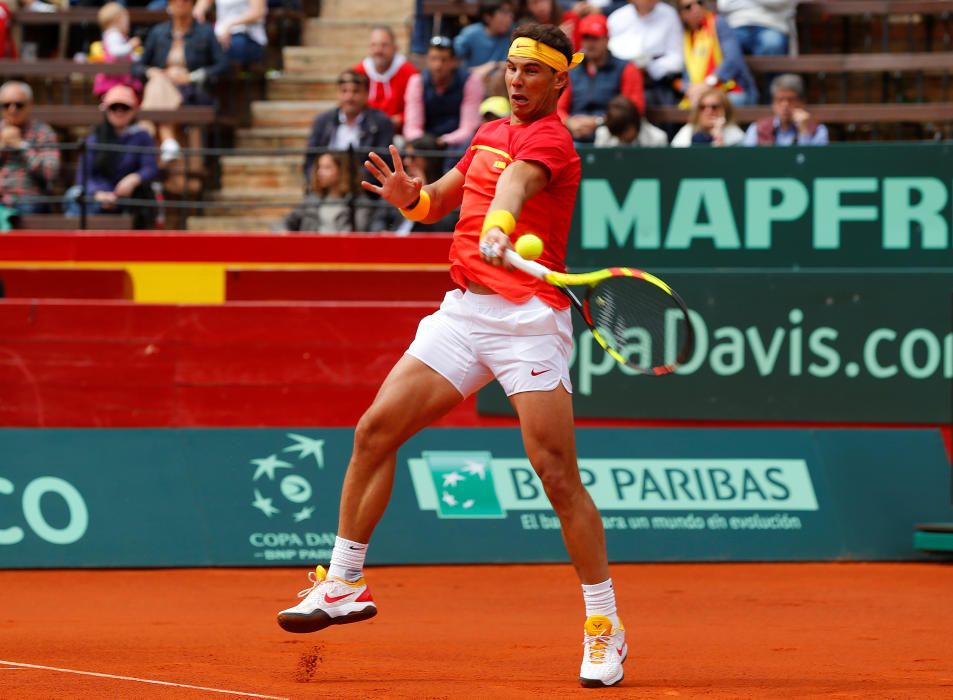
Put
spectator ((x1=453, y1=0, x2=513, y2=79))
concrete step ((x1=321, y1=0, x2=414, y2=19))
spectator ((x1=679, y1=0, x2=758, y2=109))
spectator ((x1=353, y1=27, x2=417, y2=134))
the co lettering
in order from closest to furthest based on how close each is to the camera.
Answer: the co lettering < spectator ((x1=679, y1=0, x2=758, y2=109)) < spectator ((x1=353, y1=27, x2=417, y2=134)) < spectator ((x1=453, y1=0, x2=513, y2=79)) < concrete step ((x1=321, y1=0, x2=414, y2=19))

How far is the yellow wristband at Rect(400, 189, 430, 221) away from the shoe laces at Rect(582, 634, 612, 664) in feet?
5.09

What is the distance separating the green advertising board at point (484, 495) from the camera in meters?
8.35

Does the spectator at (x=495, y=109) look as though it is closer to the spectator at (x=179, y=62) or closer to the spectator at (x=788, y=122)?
the spectator at (x=788, y=122)

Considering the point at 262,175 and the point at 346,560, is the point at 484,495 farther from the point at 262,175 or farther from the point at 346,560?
the point at 262,175

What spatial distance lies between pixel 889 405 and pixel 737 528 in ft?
3.59

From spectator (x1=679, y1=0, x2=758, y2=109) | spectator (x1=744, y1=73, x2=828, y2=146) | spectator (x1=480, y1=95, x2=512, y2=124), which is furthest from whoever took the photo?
spectator (x1=679, y1=0, x2=758, y2=109)

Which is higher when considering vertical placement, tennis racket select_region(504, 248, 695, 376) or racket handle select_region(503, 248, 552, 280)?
racket handle select_region(503, 248, 552, 280)

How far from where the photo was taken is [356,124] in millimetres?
10859

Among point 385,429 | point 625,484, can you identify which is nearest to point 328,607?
point 385,429

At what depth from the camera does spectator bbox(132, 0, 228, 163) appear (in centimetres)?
1209

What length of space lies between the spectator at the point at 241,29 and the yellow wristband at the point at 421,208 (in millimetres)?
7546

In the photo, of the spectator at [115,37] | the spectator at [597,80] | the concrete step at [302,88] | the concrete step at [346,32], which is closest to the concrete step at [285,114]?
the concrete step at [302,88]

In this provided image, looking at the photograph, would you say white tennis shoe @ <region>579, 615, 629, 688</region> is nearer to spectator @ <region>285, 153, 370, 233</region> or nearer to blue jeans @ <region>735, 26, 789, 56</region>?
spectator @ <region>285, 153, 370, 233</region>

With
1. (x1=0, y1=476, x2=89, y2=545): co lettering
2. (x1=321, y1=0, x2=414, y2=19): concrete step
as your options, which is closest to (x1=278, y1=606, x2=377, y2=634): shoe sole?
(x1=0, y1=476, x2=89, y2=545): co lettering
